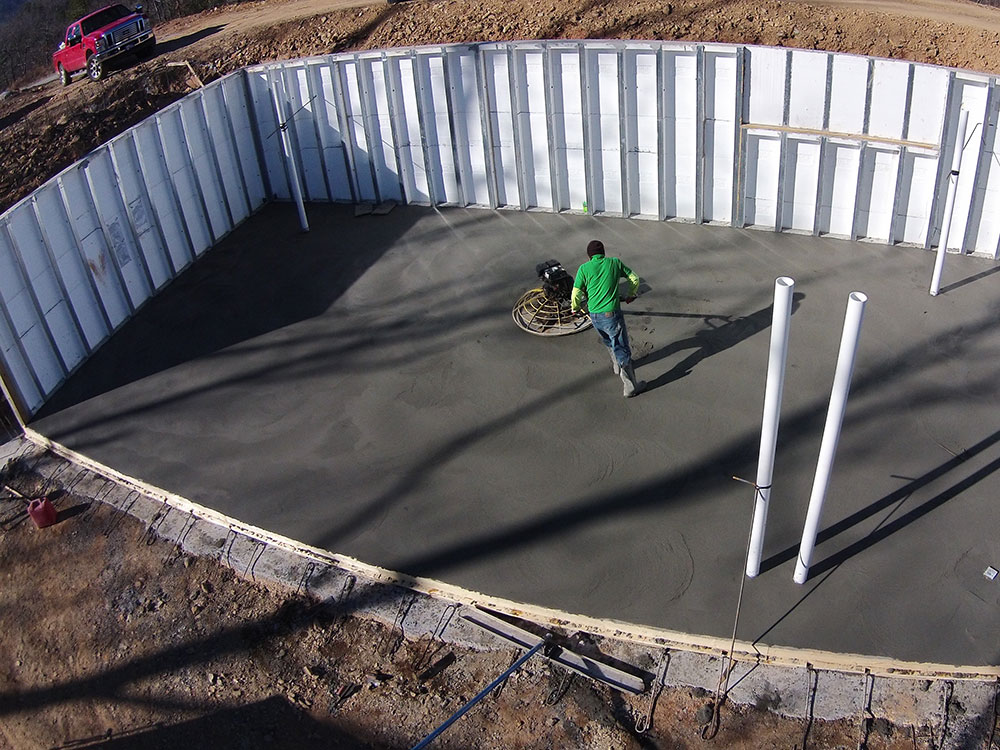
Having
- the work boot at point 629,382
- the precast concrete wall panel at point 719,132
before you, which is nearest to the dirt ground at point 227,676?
the work boot at point 629,382

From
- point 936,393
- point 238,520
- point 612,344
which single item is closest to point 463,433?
point 612,344

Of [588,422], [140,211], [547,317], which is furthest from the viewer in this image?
[140,211]

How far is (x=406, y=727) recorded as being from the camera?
7.73m

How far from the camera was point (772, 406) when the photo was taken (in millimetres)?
7043

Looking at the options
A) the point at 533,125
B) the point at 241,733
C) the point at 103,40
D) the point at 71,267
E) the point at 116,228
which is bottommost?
the point at 241,733

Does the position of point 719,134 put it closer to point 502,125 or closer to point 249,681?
point 502,125

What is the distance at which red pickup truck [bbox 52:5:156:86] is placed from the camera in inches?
851

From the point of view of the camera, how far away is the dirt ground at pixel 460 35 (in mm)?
16719

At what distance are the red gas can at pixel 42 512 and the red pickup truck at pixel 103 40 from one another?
14.8 meters

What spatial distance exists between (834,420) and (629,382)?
3721mm

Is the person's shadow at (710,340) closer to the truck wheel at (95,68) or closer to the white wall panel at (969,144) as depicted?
the white wall panel at (969,144)

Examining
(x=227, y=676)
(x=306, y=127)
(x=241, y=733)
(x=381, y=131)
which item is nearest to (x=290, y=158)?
(x=306, y=127)

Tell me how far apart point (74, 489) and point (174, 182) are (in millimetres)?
5138

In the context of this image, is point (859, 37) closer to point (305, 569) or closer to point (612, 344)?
point (612, 344)
